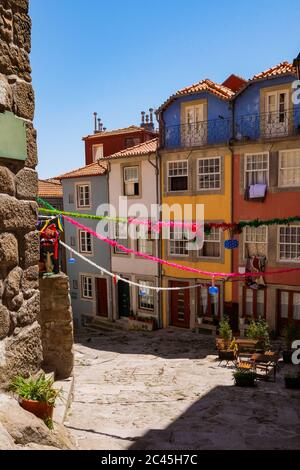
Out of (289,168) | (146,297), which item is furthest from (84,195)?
(289,168)

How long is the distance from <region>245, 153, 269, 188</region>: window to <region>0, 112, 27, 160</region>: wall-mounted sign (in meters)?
16.2

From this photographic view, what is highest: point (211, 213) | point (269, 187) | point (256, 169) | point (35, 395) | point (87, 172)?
point (87, 172)

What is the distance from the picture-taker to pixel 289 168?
17.8m

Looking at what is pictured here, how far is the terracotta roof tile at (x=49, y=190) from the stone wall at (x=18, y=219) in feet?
84.4

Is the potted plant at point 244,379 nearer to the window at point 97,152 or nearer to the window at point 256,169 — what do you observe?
the window at point 256,169

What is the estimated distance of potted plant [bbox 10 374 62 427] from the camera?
357 centimetres

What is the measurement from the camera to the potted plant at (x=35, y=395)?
140 inches

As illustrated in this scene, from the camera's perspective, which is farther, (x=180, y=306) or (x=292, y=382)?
(x=180, y=306)

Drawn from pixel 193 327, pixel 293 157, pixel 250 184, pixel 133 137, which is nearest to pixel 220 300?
pixel 193 327

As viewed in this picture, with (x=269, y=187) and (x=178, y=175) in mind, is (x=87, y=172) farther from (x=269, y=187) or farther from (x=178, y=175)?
(x=269, y=187)

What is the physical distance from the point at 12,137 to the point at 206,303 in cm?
1807

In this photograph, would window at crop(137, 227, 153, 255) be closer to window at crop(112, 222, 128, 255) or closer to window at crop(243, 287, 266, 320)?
window at crop(112, 222, 128, 255)

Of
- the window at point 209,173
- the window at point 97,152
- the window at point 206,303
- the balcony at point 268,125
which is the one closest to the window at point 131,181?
the window at point 209,173
